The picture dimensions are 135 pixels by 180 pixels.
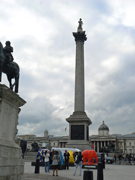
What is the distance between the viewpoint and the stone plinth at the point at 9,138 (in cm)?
738

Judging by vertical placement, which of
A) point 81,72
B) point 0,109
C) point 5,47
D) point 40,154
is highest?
point 81,72

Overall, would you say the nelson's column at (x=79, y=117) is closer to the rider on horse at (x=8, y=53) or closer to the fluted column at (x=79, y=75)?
the fluted column at (x=79, y=75)

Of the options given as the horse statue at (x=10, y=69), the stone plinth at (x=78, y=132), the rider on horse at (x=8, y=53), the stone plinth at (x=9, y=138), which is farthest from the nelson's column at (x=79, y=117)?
the rider on horse at (x=8, y=53)

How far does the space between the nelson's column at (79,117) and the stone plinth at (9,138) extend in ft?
88.0

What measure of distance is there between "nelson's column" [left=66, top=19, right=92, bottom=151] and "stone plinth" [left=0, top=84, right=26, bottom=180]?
26.8 meters

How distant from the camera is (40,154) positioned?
22.1m

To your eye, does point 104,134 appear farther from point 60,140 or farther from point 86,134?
point 86,134

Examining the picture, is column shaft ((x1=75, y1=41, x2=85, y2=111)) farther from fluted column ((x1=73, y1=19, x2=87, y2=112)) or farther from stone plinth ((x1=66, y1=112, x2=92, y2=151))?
stone plinth ((x1=66, y1=112, x2=92, y2=151))

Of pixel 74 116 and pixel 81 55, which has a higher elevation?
pixel 81 55

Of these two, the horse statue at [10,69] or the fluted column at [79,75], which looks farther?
the fluted column at [79,75]

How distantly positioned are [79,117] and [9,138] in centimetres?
2842

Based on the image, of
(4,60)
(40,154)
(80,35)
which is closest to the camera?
(4,60)

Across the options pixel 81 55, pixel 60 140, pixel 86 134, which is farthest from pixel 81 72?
pixel 60 140

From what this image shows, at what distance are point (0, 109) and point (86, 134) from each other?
2956 cm
